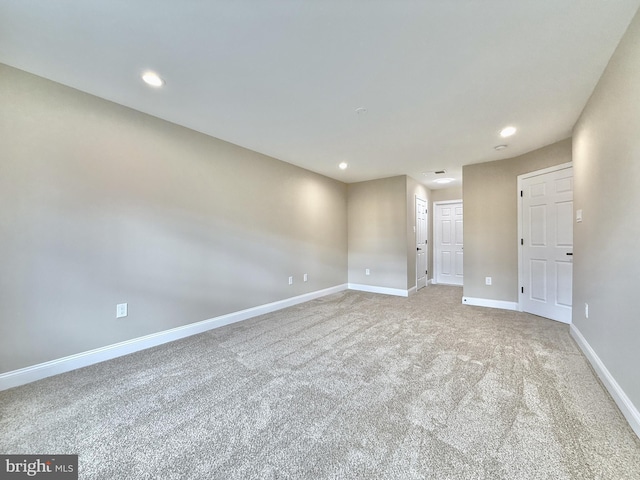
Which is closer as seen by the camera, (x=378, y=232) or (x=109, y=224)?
(x=109, y=224)

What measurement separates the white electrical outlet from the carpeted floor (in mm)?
395

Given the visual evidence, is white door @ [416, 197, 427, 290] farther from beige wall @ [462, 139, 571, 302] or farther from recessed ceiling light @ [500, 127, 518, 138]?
recessed ceiling light @ [500, 127, 518, 138]

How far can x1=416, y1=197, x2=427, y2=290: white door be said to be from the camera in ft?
17.7

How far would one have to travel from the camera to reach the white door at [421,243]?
5.40m

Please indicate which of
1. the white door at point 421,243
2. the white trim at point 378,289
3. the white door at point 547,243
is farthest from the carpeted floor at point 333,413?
the white door at point 421,243

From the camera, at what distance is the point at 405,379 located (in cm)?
199

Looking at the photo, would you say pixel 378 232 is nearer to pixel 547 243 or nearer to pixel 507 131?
pixel 547 243

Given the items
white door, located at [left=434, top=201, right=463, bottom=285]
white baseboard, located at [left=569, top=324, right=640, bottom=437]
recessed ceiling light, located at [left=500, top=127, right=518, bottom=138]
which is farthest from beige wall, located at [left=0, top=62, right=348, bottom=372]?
white door, located at [left=434, top=201, right=463, bottom=285]

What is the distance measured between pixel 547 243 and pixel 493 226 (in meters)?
0.75

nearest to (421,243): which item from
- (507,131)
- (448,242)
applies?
(448,242)

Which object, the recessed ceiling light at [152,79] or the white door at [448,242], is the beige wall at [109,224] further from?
the white door at [448,242]

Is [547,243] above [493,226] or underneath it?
underneath

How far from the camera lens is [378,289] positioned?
5.18 meters

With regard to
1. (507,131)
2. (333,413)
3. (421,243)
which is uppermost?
(507,131)
